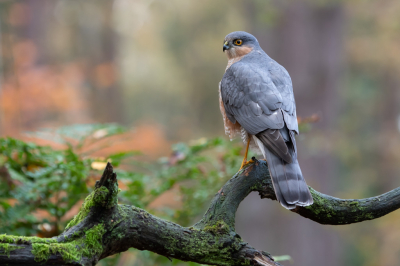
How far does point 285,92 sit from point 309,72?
5013mm

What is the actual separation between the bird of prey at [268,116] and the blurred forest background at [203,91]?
59 cm

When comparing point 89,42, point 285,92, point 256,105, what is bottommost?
point 256,105

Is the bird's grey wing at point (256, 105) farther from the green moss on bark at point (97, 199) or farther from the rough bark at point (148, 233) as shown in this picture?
the green moss on bark at point (97, 199)

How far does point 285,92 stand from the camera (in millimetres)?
3031

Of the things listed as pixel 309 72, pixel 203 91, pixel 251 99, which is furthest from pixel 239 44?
pixel 203 91

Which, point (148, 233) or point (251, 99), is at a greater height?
point (251, 99)

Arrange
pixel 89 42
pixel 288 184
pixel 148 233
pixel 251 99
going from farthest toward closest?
pixel 89 42 < pixel 251 99 < pixel 288 184 < pixel 148 233

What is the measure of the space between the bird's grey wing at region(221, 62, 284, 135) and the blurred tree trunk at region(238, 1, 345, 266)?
460 cm

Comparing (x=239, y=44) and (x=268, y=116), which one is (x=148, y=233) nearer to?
(x=268, y=116)

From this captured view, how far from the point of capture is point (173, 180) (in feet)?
11.4

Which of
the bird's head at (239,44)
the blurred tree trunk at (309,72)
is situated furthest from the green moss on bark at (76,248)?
the blurred tree trunk at (309,72)

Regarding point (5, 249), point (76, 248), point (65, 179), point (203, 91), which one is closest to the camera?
point (5, 249)

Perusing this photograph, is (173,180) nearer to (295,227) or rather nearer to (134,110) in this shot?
(295,227)

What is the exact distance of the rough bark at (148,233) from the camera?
5.14 ft
